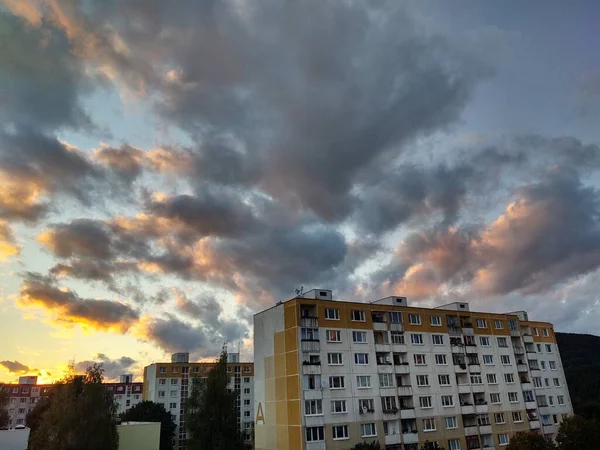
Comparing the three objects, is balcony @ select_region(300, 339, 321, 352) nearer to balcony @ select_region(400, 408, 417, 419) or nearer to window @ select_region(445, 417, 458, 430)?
balcony @ select_region(400, 408, 417, 419)

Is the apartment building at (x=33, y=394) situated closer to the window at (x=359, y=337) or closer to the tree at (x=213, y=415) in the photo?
the tree at (x=213, y=415)

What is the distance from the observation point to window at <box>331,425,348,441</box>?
5362cm

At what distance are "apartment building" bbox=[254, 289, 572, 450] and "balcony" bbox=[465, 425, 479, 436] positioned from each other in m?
0.14

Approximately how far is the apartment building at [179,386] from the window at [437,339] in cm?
6729

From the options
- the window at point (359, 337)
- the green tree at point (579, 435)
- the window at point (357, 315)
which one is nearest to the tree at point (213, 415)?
the window at point (359, 337)

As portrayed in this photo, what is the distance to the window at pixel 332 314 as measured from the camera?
59719mm

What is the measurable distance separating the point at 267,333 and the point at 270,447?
47.8 feet

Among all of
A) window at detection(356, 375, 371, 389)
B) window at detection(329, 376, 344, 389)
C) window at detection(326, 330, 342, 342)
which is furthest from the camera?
window at detection(326, 330, 342, 342)

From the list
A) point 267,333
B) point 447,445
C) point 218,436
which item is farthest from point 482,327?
point 218,436

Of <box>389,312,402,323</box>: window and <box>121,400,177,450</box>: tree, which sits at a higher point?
<box>389,312,402,323</box>: window

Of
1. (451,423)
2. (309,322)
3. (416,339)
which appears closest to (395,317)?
(416,339)

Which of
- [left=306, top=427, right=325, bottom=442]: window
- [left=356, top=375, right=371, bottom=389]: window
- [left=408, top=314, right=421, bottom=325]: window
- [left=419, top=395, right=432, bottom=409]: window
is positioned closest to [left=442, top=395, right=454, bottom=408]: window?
[left=419, top=395, right=432, bottom=409]: window

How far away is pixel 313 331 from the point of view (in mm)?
57750

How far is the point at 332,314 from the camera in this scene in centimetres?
6012
